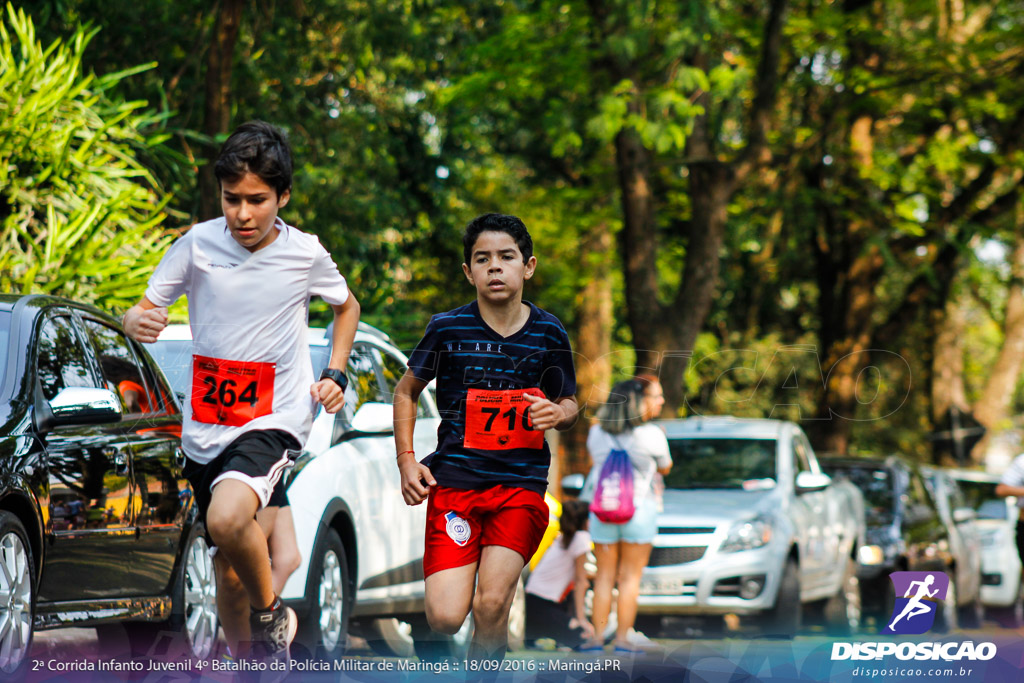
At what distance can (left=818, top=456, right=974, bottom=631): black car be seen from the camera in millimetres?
12086

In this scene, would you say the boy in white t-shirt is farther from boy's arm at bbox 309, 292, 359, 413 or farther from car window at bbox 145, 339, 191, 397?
car window at bbox 145, 339, 191, 397

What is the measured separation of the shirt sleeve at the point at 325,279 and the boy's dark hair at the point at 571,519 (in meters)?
4.91

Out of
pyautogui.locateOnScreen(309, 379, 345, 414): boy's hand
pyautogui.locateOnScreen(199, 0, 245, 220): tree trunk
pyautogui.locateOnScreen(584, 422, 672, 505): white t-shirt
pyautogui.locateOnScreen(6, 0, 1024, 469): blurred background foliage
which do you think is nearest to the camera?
pyautogui.locateOnScreen(309, 379, 345, 414): boy's hand

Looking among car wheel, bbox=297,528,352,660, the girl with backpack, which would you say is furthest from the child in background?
car wheel, bbox=297,528,352,660

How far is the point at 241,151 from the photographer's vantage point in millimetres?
4340

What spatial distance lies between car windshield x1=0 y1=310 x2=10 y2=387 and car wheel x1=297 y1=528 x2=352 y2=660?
174 centimetres

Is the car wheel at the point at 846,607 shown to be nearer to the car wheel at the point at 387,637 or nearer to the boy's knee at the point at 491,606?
the car wheel at the point at 387,637

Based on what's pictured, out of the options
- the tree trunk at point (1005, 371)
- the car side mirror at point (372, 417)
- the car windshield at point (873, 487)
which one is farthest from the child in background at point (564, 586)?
the tree trunk at point (1005, 371)

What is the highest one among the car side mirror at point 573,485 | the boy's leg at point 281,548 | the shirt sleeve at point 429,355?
the shirt sleeve at point 429,355

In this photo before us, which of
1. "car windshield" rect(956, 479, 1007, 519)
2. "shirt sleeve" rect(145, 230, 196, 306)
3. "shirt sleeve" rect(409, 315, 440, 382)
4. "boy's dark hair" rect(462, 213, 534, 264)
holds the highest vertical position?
"boy's dark hair" rect(462, 213, 534, 264)

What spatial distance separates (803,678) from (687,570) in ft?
15.2

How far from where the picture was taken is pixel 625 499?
26.0 feet

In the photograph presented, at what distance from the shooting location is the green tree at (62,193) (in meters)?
8.45

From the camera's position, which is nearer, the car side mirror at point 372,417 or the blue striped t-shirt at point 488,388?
the blue striped t-shirt at point 488,388
